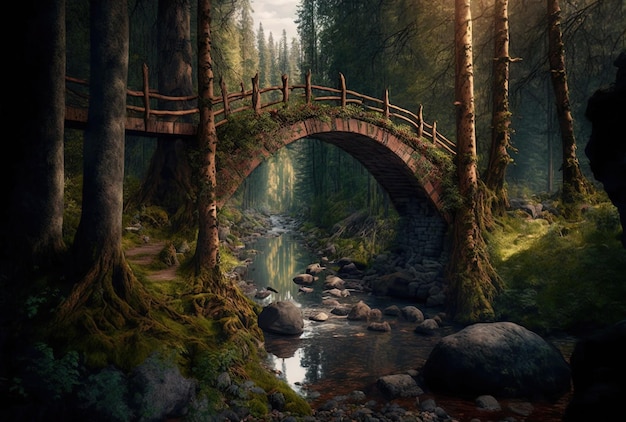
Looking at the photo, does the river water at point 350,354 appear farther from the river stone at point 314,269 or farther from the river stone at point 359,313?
the river stone at point 314,269

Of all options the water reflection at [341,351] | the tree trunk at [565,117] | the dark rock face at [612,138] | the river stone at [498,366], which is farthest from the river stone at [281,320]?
the tree trunk at [565,117]

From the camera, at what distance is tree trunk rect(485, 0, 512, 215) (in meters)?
13.9

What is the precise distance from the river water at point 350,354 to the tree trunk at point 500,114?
420 centimetres

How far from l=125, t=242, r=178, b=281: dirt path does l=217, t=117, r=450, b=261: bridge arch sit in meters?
1.81

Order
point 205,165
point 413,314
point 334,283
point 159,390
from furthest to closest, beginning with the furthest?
point 334,283, point 413,314, point 205,165, point 159,390

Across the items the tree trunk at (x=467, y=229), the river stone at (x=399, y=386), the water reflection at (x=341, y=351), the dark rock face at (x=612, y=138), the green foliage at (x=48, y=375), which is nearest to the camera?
the green foliage at (x=48, y=375)

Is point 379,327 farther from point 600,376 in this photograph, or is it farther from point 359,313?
point 600,376

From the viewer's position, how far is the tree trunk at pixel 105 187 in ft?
21.6

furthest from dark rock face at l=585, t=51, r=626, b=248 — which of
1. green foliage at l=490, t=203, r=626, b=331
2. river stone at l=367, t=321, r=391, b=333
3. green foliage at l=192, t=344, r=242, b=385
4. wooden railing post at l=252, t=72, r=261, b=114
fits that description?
wooden railing post at l=252, t=72, r=261, b=114

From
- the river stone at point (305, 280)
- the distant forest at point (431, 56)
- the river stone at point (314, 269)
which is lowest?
the river stone at point (305, 280)

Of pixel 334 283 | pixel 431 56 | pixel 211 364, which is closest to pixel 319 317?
pixel 334 283

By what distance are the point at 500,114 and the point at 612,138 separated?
327 inches

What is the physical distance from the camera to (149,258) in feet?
33.3

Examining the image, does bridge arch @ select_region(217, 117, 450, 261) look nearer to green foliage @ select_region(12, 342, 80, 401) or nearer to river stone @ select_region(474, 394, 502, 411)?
green foliage @ select_region(12, 342, 80, 401)
